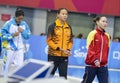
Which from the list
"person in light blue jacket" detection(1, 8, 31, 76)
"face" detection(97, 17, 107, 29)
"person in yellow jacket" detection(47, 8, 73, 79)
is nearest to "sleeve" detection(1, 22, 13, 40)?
"person in light blue jacket" detection(1, 8, 31, 76)

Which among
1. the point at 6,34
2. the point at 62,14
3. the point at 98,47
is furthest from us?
the point at 6,34

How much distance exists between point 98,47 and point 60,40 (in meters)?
0.67

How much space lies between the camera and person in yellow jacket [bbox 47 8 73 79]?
7.33 m

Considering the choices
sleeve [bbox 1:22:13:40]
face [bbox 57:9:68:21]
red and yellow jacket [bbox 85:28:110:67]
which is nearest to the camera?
red and yellow jacket [bbox 85:28:110:67]

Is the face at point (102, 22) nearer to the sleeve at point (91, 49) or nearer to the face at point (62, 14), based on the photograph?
the sleeve at point (91, 49)

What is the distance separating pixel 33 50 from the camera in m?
14.2

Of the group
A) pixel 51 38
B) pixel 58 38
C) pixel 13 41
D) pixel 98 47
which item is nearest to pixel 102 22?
pixel 98 47

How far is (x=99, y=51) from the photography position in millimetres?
7156

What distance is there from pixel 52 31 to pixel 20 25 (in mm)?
880

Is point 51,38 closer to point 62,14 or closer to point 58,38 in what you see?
point 58,38

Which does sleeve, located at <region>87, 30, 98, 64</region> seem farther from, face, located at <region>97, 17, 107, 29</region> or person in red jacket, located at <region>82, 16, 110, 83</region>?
face, located at <region>97, 17, 107, 29</region>

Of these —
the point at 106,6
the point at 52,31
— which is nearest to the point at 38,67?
the point at 52,31

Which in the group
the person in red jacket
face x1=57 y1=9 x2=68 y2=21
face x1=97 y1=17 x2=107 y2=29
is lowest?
the person in red jacket

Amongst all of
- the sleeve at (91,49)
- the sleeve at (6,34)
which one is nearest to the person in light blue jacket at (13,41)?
the sleeve at (6,34)
